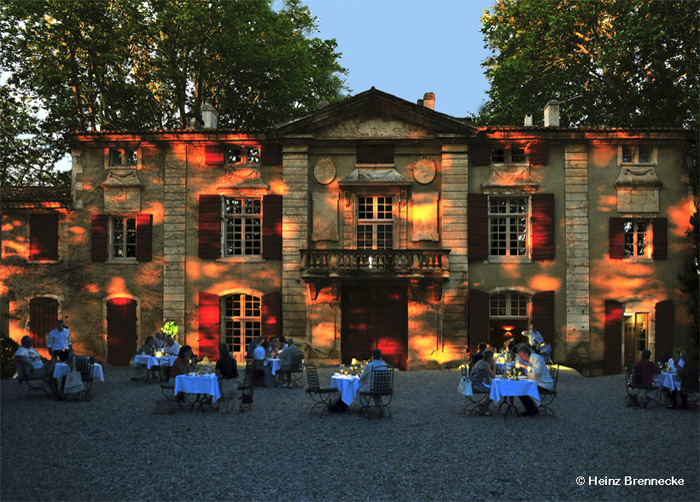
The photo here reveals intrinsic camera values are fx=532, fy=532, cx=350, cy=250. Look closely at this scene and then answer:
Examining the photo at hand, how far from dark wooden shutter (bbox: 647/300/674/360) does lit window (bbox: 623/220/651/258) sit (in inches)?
76.6

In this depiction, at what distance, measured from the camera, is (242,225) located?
64.5ft

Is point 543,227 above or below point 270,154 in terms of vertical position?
below

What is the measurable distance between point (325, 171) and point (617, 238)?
10.7 m

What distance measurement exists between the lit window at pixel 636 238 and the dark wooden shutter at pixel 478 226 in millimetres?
5038

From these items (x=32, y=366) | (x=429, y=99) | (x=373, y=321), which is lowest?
(x=32, y=366)

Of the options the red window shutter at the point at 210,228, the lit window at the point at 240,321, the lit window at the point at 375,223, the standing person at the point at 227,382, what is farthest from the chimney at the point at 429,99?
the standing person at the point at 227,382

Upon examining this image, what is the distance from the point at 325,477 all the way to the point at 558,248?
1465 cm

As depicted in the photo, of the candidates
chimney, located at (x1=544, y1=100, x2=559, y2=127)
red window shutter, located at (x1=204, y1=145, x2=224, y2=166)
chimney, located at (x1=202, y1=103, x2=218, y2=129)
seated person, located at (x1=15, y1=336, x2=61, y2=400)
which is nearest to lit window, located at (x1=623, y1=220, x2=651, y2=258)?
chimney, located at (x1=544, y1=100, x2=559, y2=127)

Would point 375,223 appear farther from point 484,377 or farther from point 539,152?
point 484,377

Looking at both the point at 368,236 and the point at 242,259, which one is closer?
the point at 242,259

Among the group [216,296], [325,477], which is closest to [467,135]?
[216,296]

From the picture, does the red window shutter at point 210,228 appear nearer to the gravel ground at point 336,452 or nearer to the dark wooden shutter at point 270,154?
the dark wooden shutter at point 270,154

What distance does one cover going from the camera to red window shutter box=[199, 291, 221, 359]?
754 inches

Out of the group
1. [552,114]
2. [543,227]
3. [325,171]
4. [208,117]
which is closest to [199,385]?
[325,171]
